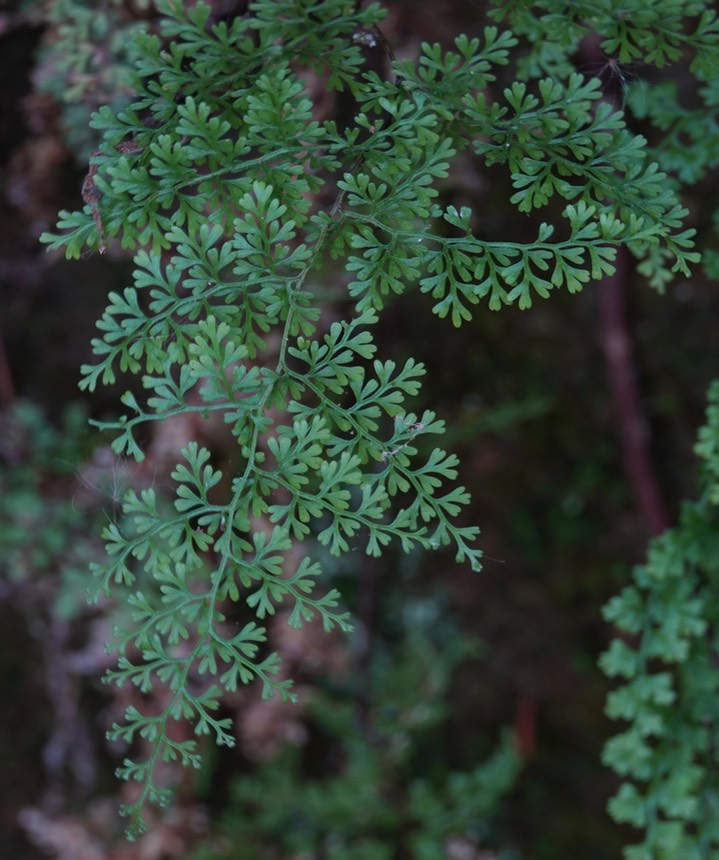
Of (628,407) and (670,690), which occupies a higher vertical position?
(670,690)

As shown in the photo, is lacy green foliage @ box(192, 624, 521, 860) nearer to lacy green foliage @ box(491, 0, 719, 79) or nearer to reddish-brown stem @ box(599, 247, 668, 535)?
reddish-brown stem @ box(599, 247, 668, 535)

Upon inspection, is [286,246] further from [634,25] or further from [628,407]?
[628,407]

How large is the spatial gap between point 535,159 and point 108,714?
191 centimetres

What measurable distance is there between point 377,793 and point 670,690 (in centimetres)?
94

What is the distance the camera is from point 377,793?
2.06 metres

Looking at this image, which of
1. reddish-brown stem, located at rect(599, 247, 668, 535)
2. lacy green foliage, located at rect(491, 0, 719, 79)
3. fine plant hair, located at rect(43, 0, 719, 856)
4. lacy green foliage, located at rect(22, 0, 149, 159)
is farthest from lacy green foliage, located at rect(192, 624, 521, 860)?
lacy green foliage, located at rect(491, 0, 719, 79)

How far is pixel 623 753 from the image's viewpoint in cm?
136

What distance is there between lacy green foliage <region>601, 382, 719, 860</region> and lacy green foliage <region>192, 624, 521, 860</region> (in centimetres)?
68

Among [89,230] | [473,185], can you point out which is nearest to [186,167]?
[89,230]

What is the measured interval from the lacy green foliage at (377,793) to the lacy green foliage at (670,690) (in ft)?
2.22

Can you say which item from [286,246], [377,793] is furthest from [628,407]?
[286,246]

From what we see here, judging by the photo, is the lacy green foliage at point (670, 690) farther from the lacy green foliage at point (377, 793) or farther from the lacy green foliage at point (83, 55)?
the lacy green foliage at point (83, 55)

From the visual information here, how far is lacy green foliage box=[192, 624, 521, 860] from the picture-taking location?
2.02 metres

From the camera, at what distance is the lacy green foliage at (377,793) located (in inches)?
79.6
